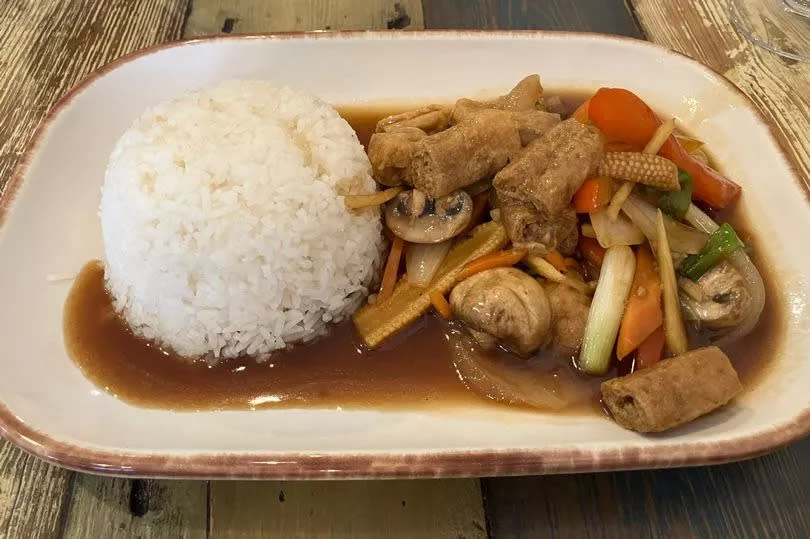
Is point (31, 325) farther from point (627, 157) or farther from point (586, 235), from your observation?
point (627, 157)

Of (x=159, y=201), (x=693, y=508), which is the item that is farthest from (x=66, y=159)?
(x=693, y=508)

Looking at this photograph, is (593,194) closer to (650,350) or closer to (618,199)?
(618,199)

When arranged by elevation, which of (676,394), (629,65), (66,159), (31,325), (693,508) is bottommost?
(31,325)

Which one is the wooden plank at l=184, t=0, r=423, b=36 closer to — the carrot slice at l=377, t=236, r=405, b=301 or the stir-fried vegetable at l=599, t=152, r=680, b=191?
the carrot slice at l=377, t=236, r=405, b=301

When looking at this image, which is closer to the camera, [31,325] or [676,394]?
[676,394]

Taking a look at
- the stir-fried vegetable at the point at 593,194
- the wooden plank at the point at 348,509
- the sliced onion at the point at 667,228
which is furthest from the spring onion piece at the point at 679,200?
the wooden plank at the point at 348,509

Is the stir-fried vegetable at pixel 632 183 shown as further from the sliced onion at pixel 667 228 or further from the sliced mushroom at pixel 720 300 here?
the sliced mushroom at pixel 720 300

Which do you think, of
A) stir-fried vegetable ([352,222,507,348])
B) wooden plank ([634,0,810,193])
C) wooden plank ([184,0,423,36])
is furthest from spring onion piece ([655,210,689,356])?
wooden plank ([184,0,423,36])
